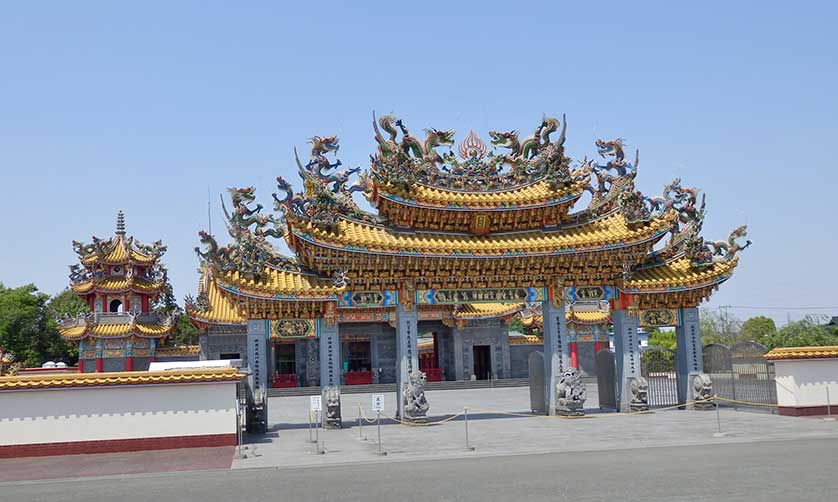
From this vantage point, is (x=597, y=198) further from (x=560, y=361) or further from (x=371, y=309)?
(x=371, y=309)

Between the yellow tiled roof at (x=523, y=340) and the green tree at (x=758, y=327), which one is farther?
A: the green tree at (x=758, y=327)

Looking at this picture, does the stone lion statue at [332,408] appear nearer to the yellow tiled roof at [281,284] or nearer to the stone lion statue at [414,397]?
the stone lion statue at [414,397]

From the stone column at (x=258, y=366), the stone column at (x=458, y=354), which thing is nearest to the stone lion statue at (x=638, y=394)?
the stone column at (x=258, y=366)

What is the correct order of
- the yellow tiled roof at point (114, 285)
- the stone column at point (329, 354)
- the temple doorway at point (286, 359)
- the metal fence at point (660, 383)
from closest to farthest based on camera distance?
the stone column at point (329, 354), the metal fence at point (660, 383), the yellow tiled roof at point (114, 285), the temple doorway at point (286, 359)

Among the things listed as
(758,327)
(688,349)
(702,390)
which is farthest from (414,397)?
(758,327)

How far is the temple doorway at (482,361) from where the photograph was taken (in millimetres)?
54406

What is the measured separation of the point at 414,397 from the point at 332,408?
234cm

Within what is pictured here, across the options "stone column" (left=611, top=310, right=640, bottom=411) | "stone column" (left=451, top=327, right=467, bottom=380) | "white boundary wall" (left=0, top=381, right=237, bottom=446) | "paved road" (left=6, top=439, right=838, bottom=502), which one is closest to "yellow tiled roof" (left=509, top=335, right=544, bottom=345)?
"stone column" (left=451, top=327, right=467, bottom=380)

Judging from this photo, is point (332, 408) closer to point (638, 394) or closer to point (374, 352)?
point (638, 394)

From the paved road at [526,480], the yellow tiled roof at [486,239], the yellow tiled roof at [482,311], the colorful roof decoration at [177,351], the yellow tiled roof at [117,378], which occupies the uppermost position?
the yellow tiled roof at [486,239]

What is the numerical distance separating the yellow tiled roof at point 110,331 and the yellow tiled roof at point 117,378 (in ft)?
106

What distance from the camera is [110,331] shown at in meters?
48.4

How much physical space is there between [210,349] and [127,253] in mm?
9301

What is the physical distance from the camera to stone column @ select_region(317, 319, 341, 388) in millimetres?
20891
